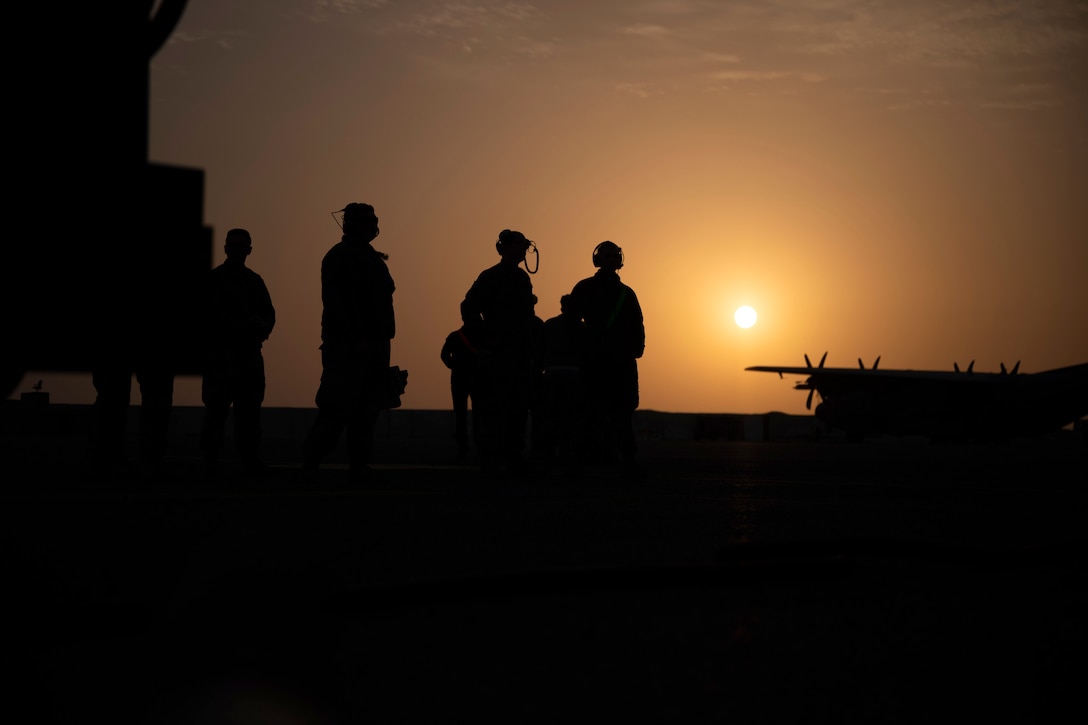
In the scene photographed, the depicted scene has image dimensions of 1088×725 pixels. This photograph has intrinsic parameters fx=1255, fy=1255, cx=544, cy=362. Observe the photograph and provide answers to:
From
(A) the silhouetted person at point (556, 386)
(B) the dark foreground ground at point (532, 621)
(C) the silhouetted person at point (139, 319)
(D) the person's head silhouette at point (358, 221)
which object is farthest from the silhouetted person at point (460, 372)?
(C) the silhouetted person at point (139, 319)

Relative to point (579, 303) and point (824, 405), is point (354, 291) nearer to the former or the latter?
point (579, 303)

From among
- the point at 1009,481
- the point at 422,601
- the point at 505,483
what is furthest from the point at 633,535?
the point at 1009,481

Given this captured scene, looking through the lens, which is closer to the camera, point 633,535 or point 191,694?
point 191,694

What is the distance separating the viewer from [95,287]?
9.70 feet

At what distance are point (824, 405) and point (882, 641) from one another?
45686 mm

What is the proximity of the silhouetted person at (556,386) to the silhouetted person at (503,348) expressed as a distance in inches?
101

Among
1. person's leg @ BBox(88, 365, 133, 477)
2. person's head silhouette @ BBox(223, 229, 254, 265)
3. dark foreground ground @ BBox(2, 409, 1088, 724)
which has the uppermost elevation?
person's head silhouette @ BBox(223, 229, 254, 265)

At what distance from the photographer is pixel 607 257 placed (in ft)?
37.8

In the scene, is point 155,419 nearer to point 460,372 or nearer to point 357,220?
point 357,220

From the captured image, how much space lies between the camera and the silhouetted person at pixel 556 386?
14.4m

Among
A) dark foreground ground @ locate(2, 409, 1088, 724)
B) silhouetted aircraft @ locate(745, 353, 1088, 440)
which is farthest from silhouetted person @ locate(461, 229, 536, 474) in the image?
silhouetted aircraft @ locate(745, 353, 1088, 440)

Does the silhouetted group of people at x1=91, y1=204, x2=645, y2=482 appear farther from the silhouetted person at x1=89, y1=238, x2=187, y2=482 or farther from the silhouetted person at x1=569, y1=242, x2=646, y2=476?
the silhouetted person at x1=89, y1=238, x2=187, y2=482

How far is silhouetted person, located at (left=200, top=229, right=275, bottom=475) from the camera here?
1049 cm

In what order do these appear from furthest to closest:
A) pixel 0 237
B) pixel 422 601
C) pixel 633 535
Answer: pixel 633 535 < pixel 422 601 < pixel 0 237
